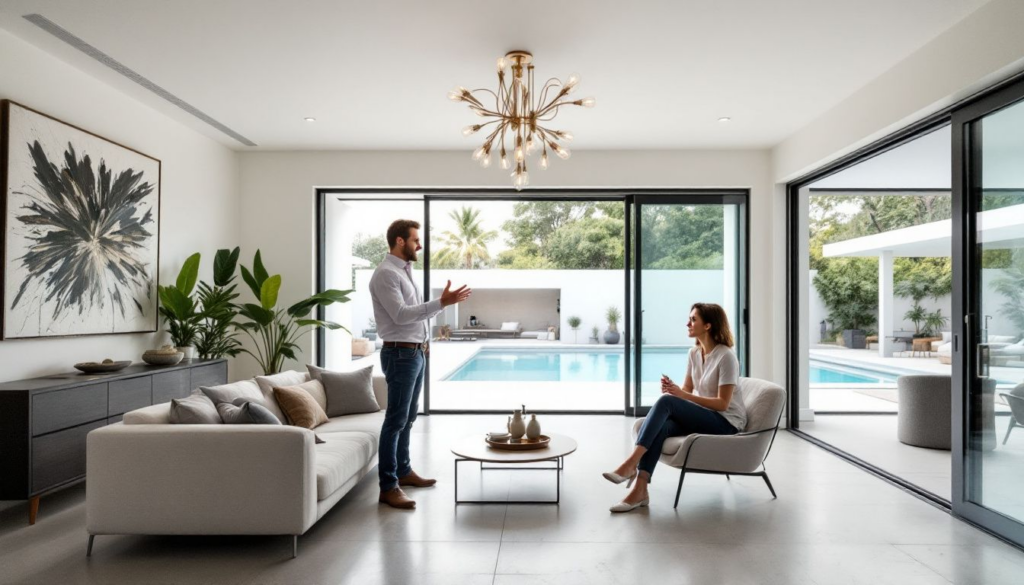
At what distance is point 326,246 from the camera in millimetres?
7195

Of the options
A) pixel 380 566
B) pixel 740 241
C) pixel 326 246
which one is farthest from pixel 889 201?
pixel 380 566

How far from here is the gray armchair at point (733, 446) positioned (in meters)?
3.77

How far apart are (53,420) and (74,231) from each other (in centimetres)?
140

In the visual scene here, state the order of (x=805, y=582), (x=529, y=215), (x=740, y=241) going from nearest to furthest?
(x=805, y=582)
(x=740, y=241)
(x=529, y=215)

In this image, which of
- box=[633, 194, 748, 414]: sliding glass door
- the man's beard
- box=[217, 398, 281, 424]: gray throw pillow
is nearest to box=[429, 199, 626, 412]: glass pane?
box=[633, 194, 748, 414]: sliding glass door

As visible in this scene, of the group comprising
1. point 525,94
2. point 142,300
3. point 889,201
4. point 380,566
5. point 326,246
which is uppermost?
point 889,201

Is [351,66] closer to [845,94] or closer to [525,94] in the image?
[525,94]

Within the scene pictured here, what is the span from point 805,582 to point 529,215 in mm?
20488

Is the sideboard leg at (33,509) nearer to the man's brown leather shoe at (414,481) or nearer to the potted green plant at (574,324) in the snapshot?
the man's brown leather shoe at (414,481)

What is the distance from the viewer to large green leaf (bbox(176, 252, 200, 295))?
5324 mm

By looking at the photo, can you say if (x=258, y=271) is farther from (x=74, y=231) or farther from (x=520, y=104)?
(x=520, y=104)

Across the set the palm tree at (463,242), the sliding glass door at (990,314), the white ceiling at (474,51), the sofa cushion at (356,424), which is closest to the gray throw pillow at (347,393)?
the sofa cushion at (356,424)

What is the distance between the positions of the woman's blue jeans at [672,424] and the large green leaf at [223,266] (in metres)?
4.07

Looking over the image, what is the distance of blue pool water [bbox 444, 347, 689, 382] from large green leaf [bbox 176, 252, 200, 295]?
6.06m
